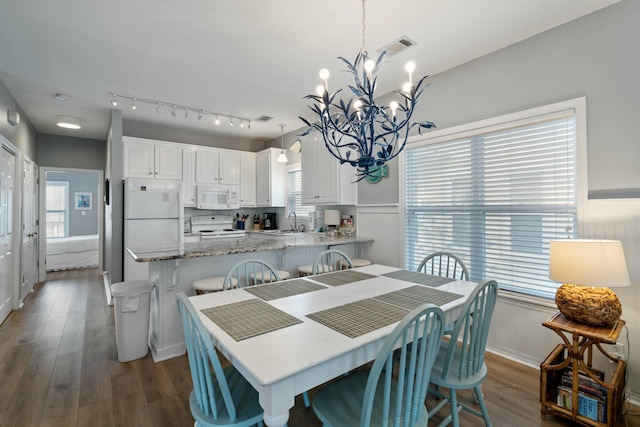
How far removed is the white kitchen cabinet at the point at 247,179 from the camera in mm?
5711

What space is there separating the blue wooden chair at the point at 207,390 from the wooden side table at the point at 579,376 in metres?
1.77

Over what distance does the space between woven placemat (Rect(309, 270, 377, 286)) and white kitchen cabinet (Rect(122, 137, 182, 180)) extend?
3551 mm

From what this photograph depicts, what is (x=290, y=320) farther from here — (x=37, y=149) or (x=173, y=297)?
(x=37, y=149)

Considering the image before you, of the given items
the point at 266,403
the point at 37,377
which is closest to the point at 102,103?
the point at 37,377

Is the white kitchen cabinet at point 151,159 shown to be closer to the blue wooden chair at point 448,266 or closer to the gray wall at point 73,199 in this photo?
the blue wooden chair at point 448,266

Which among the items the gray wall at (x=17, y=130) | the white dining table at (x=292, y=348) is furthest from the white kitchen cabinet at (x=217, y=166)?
the white dining table at (x=292, y=348)

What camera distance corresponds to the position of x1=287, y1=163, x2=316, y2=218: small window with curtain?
540 cm

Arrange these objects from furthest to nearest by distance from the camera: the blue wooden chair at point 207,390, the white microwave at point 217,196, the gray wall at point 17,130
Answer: the white microwave at point 217,196 → the gray wall at point 17,130 → the blue wooden chair at point 207,390

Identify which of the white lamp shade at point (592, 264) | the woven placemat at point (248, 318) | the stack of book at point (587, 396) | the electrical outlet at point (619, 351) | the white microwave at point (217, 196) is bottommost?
the stack of book at point (587, 396)

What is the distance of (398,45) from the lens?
262 centimetres

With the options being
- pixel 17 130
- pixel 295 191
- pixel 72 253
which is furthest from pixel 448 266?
pixel 72 253

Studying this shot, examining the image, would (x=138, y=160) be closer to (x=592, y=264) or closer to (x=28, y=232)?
(x=28, y=232)

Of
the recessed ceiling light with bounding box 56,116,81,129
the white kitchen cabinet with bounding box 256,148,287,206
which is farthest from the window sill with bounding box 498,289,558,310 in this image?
the recessed ceiling light with bounding box 56,116,81,129

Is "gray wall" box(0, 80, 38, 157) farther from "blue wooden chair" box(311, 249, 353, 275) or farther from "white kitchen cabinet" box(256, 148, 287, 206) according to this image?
"blue wooden chair" box(311, 249, 353, 275)
